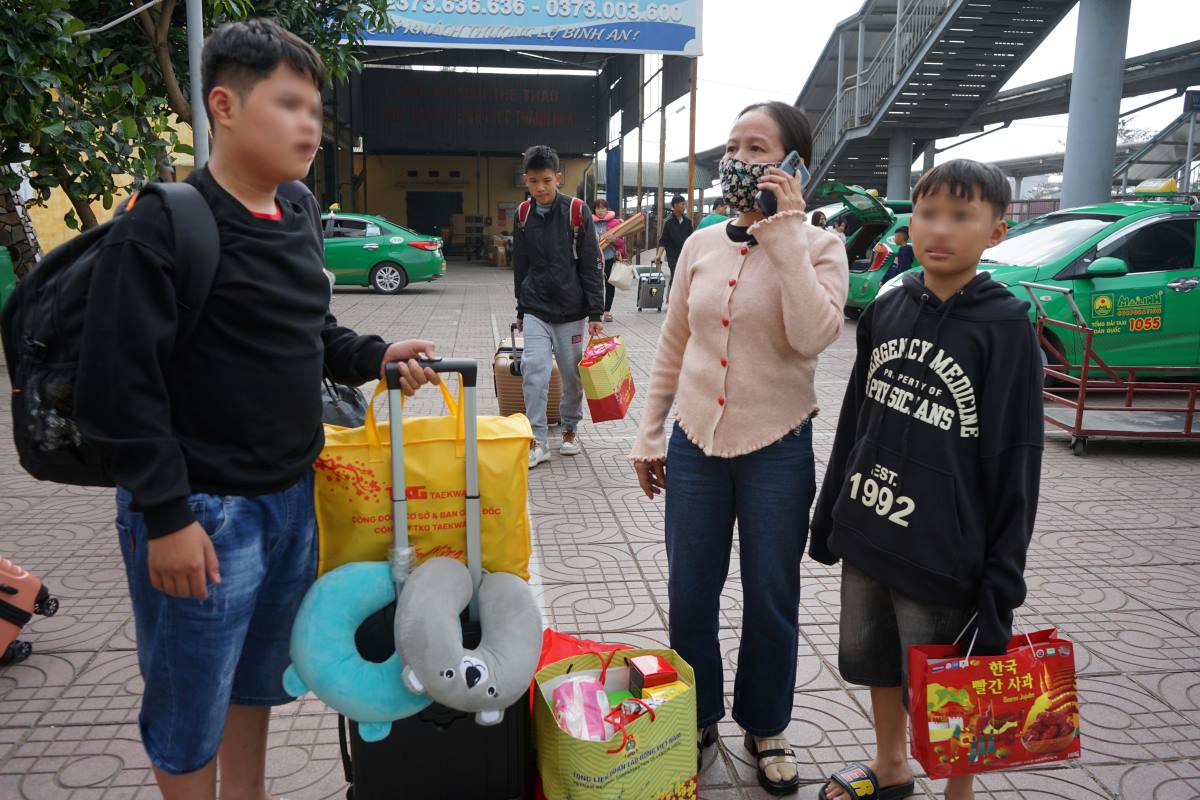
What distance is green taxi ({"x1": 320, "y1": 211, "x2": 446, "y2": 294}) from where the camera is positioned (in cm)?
1772

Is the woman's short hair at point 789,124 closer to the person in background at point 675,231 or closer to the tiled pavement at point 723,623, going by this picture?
the tiled pavement at point 723,623

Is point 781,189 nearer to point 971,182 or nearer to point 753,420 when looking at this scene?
point 971,182

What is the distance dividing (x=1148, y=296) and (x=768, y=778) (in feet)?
23.7

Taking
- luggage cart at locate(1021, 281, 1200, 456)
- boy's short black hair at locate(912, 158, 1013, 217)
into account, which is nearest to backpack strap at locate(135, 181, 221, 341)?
boy's short black hair at locate(912, 158, 1013, 217)

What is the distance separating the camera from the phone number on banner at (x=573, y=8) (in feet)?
65.3

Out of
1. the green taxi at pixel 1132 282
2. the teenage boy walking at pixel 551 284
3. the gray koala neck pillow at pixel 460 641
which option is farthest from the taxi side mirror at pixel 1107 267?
the gray koala neck pillow at pixel 460 641

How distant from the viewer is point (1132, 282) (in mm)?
8086

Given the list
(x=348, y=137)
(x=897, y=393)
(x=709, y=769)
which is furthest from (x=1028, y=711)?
(x=348, y=137)

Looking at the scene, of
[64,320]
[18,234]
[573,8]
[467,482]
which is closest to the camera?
[64,320]

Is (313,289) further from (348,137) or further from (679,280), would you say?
(348,137)

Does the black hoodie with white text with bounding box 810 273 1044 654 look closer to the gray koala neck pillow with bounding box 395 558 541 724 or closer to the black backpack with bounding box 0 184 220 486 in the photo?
the gray koala neck pillow with bounding box 395 558 541 724

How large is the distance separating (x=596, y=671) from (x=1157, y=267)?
7908 mm

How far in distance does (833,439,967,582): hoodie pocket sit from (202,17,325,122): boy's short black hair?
1.67m

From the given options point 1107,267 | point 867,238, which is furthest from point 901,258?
point 1107,267
